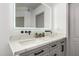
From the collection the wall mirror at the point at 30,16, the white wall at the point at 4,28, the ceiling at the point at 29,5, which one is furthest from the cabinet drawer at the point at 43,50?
the ceiling at the point at 29,5

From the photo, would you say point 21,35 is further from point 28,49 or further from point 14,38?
point 28,49

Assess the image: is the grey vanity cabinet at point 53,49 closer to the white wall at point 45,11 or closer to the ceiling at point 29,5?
the white wall at point 45,11

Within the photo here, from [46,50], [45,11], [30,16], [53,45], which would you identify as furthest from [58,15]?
[46,50]

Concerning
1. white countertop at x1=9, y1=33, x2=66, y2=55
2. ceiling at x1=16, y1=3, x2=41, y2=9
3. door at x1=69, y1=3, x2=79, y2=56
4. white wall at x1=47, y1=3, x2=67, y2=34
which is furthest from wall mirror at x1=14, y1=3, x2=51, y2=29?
door at x1=69, y1=3, x2=79, y2=56

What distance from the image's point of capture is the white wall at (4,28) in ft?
4.42

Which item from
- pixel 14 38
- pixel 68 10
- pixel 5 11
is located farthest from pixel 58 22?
pixel 5 11

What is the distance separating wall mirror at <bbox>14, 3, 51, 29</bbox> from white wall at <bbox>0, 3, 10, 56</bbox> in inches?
12.4

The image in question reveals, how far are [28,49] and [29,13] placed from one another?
95 centimetres

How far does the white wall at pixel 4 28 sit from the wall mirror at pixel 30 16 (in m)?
0.31

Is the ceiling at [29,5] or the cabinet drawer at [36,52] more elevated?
the ceiling at [29,5]

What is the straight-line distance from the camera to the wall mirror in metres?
1.73

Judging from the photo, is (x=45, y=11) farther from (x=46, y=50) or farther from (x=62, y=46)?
(x=46, y=50)

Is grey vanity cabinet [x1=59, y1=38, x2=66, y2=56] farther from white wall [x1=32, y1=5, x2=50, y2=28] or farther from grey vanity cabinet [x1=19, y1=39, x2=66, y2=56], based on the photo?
white wall [x1=32, y1=5, x2=50, y2=28]

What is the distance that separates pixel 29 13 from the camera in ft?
5.84
